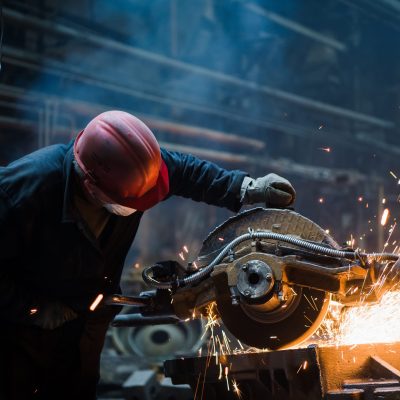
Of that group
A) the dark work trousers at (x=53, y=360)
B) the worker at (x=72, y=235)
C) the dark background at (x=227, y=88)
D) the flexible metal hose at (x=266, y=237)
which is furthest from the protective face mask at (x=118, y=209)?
the dark background at (x=227, y=88)

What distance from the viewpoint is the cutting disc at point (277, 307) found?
2.47 meters

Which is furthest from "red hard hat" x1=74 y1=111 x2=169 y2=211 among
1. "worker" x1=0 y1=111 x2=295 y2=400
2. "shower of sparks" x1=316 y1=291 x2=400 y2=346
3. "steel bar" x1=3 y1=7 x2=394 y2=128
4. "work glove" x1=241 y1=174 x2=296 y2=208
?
"steel bar" x1=3 y1=7 x2=394 y2=128

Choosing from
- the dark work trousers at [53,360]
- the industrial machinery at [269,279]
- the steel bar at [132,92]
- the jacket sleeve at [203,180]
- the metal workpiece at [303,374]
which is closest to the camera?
the metal workpiece at [303,374]

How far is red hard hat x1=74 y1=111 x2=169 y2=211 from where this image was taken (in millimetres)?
2547

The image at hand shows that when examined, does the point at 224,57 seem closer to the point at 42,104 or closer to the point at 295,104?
the point at 295,104

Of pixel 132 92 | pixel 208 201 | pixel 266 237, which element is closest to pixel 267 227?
pixel 266 237

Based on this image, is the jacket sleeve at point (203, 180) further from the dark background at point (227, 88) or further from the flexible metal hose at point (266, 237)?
the dark background at point (227, 88)

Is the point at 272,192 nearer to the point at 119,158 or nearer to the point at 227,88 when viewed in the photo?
the point at 119,158

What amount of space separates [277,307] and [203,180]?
0.83 m

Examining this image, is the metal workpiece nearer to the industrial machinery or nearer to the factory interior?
the factory interior

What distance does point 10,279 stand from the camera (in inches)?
103

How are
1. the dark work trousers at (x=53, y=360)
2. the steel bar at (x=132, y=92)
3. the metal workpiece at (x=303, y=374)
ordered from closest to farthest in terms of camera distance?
1. the metal workpiece at (x=303, y=374)
2. the dark work trousers at (x=53, y=360)
3. the steel bar at (x=132, y=92)

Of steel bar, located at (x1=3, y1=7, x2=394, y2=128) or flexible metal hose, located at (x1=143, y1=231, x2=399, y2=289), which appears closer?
flexible metal hose, located at (x1=143, y1=231, x2=399, y2=289)

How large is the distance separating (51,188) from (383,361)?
1.52 metres
